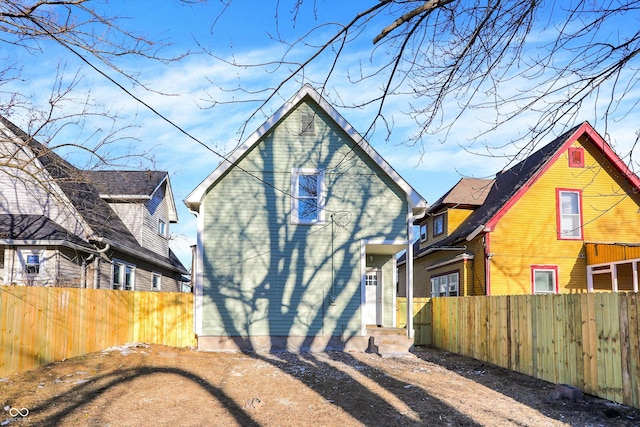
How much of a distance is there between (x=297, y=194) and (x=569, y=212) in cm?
1033

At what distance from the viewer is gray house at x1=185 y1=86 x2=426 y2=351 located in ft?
49.5

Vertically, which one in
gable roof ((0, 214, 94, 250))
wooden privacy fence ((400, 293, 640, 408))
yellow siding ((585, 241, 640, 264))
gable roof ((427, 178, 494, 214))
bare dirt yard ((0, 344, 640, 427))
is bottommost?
bare dirt yard ((0, 344, 640, 427))

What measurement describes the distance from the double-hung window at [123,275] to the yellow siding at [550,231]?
45.1 feet

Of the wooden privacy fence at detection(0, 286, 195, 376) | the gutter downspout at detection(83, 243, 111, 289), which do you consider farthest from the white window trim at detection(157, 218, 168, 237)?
the wooden privacy fence at detection(0, 286, 195, 376)

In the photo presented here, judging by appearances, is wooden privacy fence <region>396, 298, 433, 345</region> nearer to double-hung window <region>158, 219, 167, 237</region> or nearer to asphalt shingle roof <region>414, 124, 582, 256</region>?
asphalt shingle roof <region>414, 124, 582, 256</region>

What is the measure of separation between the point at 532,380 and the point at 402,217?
6.19 m

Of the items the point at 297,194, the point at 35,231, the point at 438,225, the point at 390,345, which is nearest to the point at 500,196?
the point at 438,225

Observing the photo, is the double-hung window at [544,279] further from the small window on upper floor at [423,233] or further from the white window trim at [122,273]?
the white window trim at [122,273]

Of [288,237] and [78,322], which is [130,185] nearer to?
[288,237]

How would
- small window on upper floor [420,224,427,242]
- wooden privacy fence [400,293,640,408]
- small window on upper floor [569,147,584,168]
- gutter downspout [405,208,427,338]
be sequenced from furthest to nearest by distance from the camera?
small window on upper floor [420,224,427,242] < small window on upper floor [569,147,584,168] < gutter downspout [405,208,427,338] < wooden privacy fence [400,293,640,408]

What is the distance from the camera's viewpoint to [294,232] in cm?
1545

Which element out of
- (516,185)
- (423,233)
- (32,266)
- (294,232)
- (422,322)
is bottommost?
(422,322)

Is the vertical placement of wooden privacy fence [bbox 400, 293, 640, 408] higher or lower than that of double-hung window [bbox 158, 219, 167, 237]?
lower

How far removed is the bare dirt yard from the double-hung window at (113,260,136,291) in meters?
7.80
